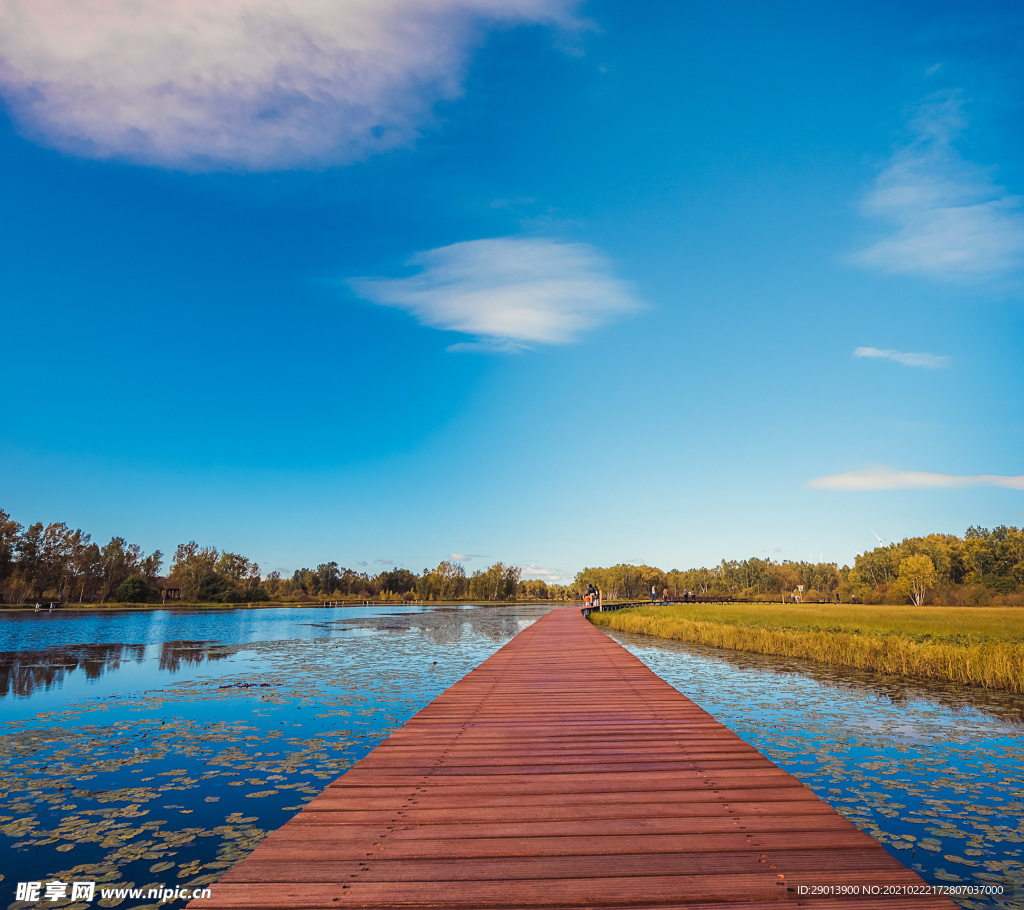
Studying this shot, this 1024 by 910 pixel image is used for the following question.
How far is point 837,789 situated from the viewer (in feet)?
21.8

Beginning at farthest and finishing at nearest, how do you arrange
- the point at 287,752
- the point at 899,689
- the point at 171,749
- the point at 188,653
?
1. the point at 188,653
2. the point at 899,689
3. the point at 171,749
4. the point at 287,752

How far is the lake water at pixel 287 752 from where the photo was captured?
5.06m

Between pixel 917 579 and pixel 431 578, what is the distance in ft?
261

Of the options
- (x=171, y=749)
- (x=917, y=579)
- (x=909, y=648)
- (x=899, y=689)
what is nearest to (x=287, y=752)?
(x=171, y=749)

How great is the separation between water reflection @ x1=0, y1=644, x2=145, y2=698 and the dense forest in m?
52.7

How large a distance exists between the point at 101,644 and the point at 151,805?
2307 centimetres

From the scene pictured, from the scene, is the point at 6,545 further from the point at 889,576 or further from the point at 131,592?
the point at 889,576

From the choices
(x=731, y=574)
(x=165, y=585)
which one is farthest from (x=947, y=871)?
(x=731, y=574)

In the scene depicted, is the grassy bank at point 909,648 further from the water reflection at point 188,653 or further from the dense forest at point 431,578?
the dense forest at point 431,578

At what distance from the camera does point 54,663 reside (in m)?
17.5

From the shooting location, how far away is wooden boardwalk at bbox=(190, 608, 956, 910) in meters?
Answer: 2.92

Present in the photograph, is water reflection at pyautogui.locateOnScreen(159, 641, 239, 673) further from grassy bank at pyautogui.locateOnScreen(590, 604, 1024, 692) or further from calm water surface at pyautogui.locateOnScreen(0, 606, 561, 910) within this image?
grassy bank at pyautogui.locateOnScreen(590, 604, 1024, 692)

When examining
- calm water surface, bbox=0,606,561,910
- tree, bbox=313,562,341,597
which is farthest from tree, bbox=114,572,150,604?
calm water surface, bbox=0,606,561,910

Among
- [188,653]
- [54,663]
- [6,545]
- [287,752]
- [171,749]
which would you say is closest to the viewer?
[287,752]
